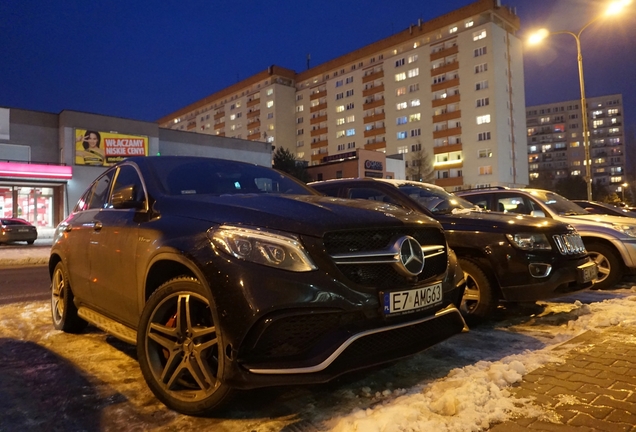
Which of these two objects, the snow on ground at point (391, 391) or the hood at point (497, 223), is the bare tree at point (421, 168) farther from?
the snow on ground at point (391, 391)

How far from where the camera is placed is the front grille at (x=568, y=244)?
4730 mm

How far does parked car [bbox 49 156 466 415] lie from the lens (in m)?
2.33

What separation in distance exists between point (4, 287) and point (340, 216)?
7.99 meters

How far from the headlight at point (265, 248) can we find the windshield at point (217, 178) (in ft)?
3.19

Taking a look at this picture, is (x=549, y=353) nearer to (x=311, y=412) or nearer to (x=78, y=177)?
(x=311, y=412)

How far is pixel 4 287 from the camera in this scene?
26.7 feet

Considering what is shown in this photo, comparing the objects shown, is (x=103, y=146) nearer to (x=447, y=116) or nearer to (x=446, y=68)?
(x=447, y=116)

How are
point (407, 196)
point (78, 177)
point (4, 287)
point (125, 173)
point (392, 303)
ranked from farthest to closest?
point (78, 177) < point (4, 287) < point (407, 196) < point (125, 173) < point (392, 303)

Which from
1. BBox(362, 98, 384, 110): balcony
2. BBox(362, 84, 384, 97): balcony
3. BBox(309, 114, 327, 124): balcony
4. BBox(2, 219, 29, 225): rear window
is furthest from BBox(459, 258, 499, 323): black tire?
BBox(309, 114, 327, 124): balcony

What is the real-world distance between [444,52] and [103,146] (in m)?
48.7

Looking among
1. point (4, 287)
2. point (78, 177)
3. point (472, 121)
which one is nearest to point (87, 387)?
point (4, 287)

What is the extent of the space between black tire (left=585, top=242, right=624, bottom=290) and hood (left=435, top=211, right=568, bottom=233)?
8.88 feet

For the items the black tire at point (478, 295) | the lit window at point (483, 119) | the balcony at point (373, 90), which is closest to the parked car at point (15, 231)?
the black tire at point (478, 295)

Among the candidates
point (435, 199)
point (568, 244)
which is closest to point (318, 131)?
point (435, 199)
